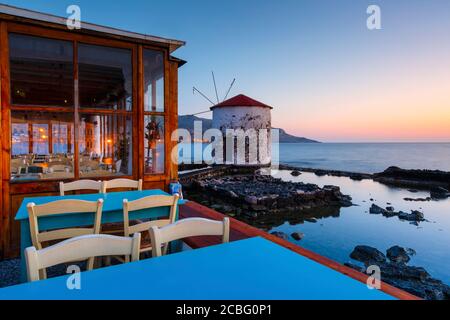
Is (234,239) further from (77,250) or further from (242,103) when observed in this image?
(242,103)

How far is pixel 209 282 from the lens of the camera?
1.28m

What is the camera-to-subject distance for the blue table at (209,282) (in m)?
1.17

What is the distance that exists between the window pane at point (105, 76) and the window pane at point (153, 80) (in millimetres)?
281

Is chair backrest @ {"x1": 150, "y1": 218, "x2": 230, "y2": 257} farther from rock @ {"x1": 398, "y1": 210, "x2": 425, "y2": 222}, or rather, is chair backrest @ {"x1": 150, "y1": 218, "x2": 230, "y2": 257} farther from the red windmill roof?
the red windmill roof

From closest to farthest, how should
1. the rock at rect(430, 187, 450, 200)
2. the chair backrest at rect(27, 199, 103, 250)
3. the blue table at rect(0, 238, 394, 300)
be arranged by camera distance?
1. the blue table at rect(0, 238, 394, 300)
2. the chair backrest at rect(27, 199, 103, 250)
3. the rock at rect(430, 187, 450, 200)

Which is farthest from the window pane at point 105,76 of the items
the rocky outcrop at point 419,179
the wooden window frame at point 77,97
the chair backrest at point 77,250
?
the rocky outcrop at point 419,179

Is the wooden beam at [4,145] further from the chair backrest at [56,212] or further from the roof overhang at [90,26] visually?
the chair backrest at [56,212]

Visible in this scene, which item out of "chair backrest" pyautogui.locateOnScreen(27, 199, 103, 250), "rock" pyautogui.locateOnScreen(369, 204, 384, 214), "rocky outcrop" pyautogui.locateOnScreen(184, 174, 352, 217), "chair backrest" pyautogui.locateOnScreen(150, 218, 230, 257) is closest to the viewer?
"chair backrest" pyautogui.locateOnScreen(150, 218, 230, 257)

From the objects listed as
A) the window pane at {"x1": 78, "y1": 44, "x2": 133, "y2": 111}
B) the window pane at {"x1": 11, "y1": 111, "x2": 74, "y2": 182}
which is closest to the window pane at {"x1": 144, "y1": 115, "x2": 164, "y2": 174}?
the window pane at {"x1": 78, "y1": 44, "x2": 133, "y2": 111}

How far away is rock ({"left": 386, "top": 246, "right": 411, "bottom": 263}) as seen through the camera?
8155 millimetres

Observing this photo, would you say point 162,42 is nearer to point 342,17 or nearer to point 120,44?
point 120,44

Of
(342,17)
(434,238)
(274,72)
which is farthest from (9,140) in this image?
(274,72)

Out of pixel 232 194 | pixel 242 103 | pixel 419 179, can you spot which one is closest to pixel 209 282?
pixel 232 194

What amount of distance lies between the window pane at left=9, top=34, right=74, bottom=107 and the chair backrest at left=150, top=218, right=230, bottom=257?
3932mm
